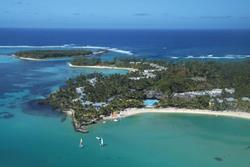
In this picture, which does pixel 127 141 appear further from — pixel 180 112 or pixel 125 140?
pixel 180 112

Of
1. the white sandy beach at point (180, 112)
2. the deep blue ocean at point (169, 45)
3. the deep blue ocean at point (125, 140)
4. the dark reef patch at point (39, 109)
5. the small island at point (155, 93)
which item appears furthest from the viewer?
the deep blue ocean at point (169, 45)

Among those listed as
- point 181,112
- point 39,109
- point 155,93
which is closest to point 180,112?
point 181,112

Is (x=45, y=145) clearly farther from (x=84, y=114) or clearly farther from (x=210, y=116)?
(x=210, y=116)

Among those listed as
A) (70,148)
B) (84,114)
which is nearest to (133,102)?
(84,114)

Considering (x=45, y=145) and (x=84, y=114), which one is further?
(x=84, y=114)

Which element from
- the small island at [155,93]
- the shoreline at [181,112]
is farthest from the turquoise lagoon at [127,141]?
the small island at [155,93]

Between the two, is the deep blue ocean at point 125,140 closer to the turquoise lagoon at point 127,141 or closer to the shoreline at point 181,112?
the turquoise lagoon at point 127,141

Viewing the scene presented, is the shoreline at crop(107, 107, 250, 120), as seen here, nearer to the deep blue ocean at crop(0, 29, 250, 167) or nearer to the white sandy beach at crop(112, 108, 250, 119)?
the white sandy beach at crop(112, 108, 250, 119)
